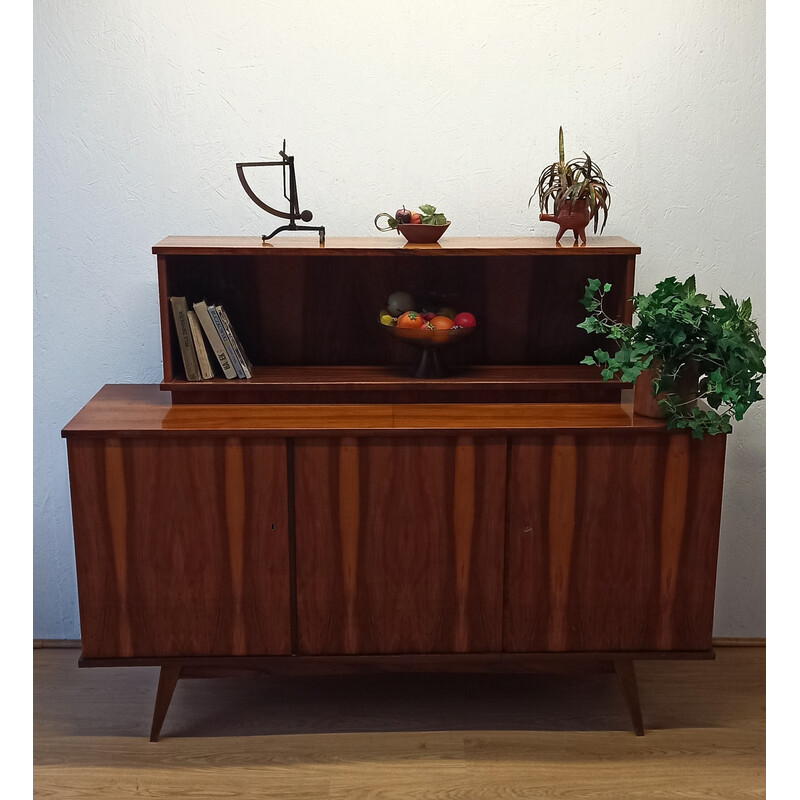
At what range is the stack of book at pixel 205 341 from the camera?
2.58m

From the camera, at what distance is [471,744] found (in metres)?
2.56

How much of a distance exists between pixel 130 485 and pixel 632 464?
1239 millimetres

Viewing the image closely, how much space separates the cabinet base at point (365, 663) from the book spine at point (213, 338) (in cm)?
75

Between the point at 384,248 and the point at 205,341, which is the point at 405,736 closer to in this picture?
the point at 205,341

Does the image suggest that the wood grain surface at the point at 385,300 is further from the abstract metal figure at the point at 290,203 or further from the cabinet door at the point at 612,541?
the cabinet door at the point at 612,541

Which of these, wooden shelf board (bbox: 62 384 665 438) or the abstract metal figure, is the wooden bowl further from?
the abstract metal figure

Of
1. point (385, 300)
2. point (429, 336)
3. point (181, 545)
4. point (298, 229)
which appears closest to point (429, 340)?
point (429, 336)

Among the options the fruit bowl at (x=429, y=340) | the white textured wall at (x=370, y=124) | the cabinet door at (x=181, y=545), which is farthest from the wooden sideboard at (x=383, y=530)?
the white textured wall at (x=370, y=124)

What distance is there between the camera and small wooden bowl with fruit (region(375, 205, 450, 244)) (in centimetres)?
260

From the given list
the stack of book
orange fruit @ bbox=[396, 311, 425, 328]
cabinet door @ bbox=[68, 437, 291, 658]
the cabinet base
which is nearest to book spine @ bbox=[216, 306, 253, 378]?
the stack of book

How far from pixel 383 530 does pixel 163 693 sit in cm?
73

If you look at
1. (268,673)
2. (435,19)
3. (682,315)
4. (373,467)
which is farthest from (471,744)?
(435,19)

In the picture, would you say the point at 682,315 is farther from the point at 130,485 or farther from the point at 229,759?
the point at 229,759

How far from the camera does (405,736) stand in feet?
8.52
